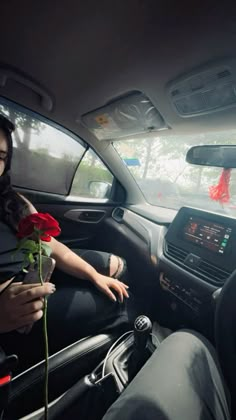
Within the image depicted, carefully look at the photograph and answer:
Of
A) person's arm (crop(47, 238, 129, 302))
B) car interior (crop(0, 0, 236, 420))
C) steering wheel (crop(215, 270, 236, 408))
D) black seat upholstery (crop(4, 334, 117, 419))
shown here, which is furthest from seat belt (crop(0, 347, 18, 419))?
steering wheel (crop(215, 270, 236, 408))

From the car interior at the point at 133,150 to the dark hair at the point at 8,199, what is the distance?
14.1 inches

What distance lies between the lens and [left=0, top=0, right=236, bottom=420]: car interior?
844mm

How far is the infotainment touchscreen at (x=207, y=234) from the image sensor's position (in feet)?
3.83

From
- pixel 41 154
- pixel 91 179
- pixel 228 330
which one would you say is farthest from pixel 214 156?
pixel 41 154

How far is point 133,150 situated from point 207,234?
43.3 inches

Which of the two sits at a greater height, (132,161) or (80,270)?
(132,161)

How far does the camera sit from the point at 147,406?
0.63 metres

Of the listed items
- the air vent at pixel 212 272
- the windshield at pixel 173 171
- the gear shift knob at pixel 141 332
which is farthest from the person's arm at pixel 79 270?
the windshield at pixel 173 171

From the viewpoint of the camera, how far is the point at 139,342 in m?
1.08

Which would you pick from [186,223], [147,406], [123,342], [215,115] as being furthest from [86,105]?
[147,406]

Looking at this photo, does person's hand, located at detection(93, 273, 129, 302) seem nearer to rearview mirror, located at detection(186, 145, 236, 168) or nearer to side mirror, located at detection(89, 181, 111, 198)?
rearview mirror, located at detection(186, 145, 236, 168)

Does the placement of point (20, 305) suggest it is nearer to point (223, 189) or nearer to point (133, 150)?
point (223, 189)

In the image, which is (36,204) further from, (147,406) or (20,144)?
(147,406)

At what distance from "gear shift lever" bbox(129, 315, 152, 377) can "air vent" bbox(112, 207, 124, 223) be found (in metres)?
Answer: 1.15
